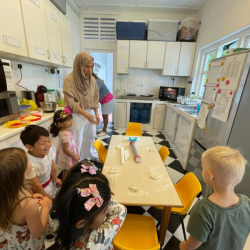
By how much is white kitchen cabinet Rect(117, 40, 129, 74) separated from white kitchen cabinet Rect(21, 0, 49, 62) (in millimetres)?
1780

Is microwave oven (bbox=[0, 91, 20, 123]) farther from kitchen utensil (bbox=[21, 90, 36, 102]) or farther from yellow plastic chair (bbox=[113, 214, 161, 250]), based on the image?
yellow plastic chair (bbox=[113, 214, 161, 250])

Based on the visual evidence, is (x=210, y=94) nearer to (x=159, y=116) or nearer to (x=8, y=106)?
(x=159, y=116)

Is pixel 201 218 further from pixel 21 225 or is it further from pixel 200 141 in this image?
pixel 200 141

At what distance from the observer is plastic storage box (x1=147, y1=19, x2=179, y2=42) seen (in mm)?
3039

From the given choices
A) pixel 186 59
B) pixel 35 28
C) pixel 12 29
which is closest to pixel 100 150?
pixel 12 29

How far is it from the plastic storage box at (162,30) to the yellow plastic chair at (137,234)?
3.53m

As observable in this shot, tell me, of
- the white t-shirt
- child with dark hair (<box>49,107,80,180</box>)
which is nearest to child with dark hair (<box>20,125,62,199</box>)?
the white t-shirt

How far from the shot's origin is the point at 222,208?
61 cm

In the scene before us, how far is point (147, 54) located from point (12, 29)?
8.77ft

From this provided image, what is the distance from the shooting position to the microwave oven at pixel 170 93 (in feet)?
11.5

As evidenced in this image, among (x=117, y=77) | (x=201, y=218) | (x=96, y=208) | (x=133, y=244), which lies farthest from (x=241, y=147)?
(x=117, y=77)

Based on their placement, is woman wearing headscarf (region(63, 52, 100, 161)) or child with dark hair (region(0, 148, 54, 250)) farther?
woman wearing headscarf (region(63, 52, 100, 161))

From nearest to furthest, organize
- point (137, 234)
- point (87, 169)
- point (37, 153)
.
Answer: point (87, 169), point (137, 234), point (37, 153)

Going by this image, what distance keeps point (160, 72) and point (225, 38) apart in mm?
1611
